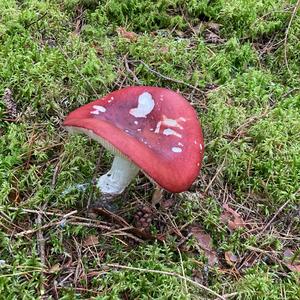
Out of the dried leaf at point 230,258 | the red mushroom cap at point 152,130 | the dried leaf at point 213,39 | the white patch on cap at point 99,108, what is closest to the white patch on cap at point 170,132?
the red mushroom cap at point 152,130

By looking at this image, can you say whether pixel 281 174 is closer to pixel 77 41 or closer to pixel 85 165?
pixel 85 165

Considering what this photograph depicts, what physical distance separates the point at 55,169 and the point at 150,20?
1.43 metres

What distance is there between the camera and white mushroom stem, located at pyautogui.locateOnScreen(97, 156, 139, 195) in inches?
94.3

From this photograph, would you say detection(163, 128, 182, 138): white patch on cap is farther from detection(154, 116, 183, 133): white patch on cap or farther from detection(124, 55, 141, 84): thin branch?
detection(124, 55, 141, 84): thin branch

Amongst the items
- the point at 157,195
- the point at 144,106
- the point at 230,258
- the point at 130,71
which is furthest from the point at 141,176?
the point at 130,71

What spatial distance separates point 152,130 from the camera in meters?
2.29

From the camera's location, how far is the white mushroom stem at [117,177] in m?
2.40

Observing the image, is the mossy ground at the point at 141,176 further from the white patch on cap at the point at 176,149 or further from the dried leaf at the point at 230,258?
the white patch on cap at the point at 176,149

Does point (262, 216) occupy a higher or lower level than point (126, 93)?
lower

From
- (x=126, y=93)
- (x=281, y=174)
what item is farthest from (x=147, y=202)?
(x=281, y=174)

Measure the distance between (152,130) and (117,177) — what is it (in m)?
0.34

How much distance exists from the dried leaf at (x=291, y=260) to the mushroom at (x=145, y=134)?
0.71 m

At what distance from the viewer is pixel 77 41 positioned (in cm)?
329

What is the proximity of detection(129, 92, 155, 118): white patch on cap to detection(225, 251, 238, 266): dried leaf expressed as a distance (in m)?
0.78
